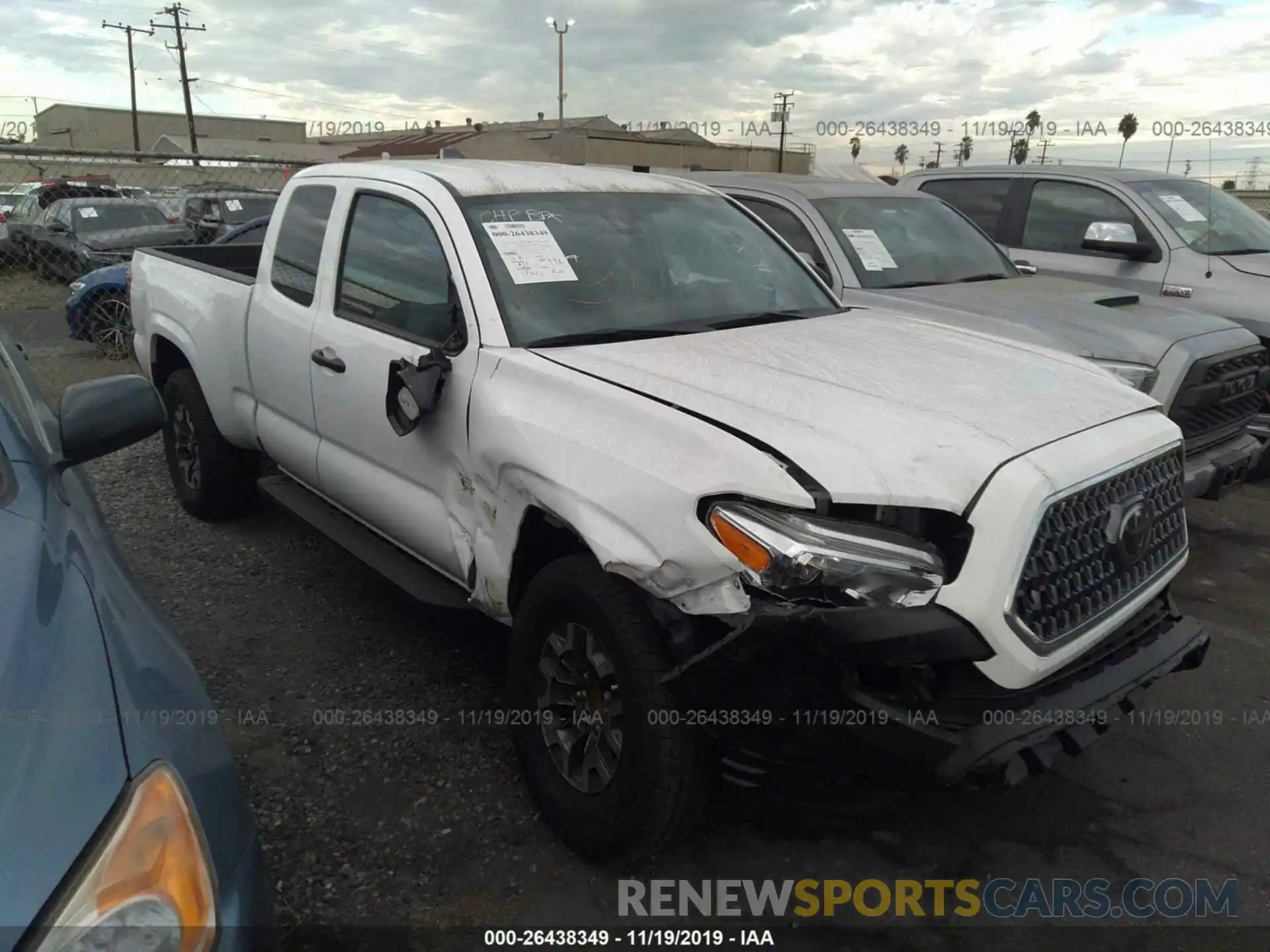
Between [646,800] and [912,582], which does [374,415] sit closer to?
[646,800]

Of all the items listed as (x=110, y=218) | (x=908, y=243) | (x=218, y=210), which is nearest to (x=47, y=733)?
(x=908, y=243)

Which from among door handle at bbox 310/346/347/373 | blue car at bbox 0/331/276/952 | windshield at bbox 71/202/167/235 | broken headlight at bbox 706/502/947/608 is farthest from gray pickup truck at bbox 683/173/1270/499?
windshield at bbox 71/202/167/235

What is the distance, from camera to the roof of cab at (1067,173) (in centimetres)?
675

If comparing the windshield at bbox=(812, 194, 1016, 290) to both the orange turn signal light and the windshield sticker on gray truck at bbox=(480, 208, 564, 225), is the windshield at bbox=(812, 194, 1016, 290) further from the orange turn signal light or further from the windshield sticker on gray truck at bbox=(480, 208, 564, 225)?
the orange turn signal light

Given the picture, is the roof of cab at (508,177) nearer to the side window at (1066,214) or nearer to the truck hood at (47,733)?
the truck hood at (47,733)

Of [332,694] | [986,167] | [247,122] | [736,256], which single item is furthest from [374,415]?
[247,122]

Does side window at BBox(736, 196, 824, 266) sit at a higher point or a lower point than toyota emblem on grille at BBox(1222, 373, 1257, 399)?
higher

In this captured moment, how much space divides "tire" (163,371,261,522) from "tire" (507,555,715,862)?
293 cm

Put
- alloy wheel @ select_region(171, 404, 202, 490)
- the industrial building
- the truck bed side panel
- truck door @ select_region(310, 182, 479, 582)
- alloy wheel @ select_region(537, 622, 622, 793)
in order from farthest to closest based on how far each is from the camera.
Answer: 1. the industrial building
2. alloy wheel @ select_region(171, 404, 202, 490)
3. the truck bed side panel
4. truck door @ select_region(310, 182, 479, 582)
5. alloy wheel @ select_region(537, 622, 622, 793)

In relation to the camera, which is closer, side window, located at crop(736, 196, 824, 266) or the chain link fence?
side window, located at crop(736, 196, 824, 266)

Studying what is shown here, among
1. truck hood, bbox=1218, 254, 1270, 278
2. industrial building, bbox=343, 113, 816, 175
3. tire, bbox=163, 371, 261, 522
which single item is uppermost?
industrial building, bbox=343, 113, 816, 175

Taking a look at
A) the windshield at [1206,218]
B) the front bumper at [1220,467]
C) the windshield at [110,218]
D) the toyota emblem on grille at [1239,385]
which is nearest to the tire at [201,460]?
the front bumper at [1220,467]

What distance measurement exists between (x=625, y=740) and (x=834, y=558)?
2.40 feet

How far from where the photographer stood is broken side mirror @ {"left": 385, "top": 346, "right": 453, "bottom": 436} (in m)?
2.89
